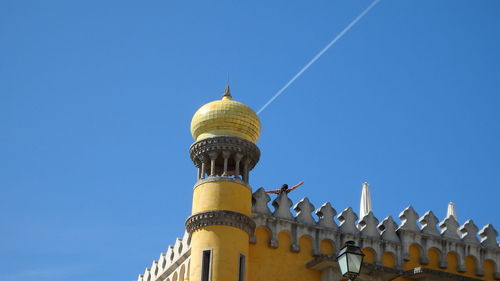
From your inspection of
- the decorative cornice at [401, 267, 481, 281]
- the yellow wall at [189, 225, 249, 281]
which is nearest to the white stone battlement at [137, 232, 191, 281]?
the yellow wall at [189, 225, 249, 281]

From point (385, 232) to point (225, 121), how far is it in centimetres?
555

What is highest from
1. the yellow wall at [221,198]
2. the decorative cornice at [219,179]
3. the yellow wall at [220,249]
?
the decorative cornice at [219,179]

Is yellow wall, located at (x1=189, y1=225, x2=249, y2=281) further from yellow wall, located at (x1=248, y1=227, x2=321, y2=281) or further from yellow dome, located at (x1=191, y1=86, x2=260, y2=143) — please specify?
yellow dome, located at (x1=191, y1=86, x2=260, y2=143)

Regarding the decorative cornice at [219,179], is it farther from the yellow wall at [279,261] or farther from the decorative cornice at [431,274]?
the decorative cornice at [431,274]

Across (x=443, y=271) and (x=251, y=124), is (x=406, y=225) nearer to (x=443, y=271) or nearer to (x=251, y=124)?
(x=443, y=271)

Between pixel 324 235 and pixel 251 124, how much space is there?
3.56m

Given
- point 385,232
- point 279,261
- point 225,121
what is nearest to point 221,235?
point 279,261

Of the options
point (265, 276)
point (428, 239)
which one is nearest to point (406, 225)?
point (428, 239)

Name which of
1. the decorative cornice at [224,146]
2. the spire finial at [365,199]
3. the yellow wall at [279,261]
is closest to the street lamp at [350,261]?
the yellow wall at [279,261]

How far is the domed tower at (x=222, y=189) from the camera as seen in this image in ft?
67.8

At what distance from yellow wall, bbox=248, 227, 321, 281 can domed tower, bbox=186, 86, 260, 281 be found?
22.4 inches

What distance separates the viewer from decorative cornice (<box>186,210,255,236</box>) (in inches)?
826

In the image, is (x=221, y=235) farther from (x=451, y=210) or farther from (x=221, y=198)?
(x=451, y=210)

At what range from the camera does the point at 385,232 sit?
23.6 meters
